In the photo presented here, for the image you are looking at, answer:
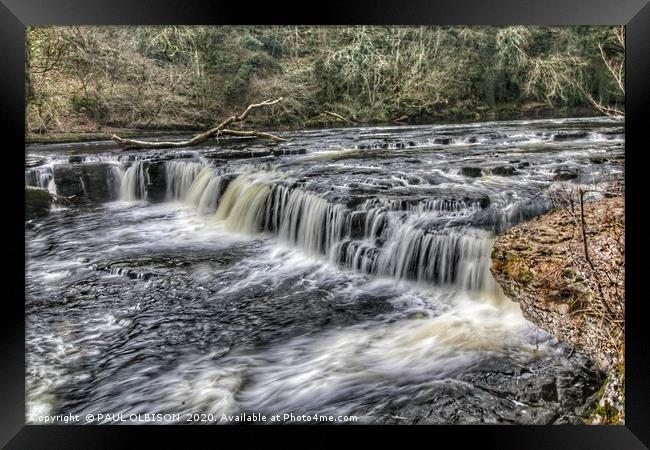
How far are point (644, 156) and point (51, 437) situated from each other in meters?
3.54

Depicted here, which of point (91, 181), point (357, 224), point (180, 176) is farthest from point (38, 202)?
point (357, 224)

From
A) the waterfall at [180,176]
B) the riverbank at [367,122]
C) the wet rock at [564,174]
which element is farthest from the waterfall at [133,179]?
the wet rock at [564,174]

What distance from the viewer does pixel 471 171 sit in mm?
4730

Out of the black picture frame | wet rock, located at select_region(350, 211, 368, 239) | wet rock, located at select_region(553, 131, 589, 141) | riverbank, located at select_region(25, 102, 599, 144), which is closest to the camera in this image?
the black picture frame

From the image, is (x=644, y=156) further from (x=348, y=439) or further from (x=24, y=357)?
(x=24, y=357)

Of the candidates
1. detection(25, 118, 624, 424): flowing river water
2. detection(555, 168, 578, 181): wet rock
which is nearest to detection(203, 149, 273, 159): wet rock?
detection(25, 118, 624, 424): flowing river water

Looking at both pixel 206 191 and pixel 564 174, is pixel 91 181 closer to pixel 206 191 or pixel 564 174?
pixel 206 191

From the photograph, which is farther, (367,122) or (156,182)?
(156,182)

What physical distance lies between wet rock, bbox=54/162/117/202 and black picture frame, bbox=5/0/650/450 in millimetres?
1859

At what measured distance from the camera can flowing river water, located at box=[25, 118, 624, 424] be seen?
2.96m

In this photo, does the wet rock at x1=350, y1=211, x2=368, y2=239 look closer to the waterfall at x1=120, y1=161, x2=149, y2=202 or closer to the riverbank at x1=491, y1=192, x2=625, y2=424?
the riverbank at x1=491, y1=192, x2=625, y2=424

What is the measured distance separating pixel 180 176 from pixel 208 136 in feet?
2.34

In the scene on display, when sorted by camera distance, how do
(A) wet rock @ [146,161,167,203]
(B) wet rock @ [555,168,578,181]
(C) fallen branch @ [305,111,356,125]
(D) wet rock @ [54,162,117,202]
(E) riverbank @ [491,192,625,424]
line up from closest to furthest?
(E) riverbank @ [491,192,625,424] < (B) wet rock @ [555,168,578,181] < (C) fallen branch @ [305,111,356,125] < (D) wet rock @ [54,162,117,202] < (A) wet rock @ [146,161,167,203]
